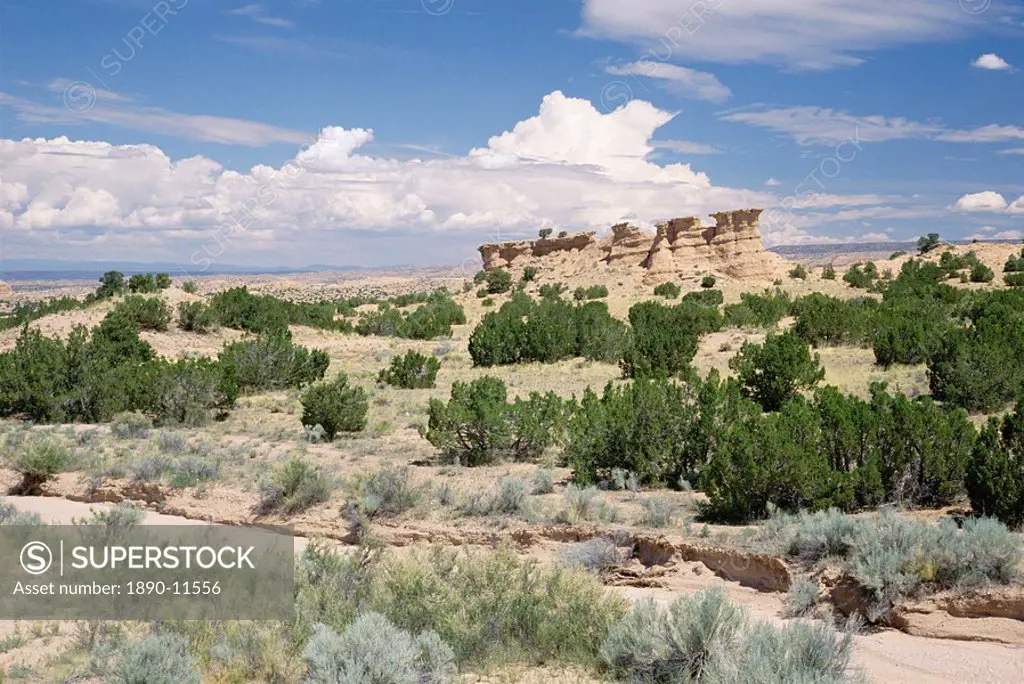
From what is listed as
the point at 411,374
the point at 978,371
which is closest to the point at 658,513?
the point at 978,371

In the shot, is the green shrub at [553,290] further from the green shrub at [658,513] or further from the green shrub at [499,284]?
the green shrub at [658,513]

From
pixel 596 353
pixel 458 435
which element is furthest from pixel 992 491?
pixel 596 353

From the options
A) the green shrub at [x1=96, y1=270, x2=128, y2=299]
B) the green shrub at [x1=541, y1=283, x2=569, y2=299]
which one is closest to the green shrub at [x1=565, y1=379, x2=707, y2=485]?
the green shrub at [x1=96, y1=270, x2=128, y2=299]

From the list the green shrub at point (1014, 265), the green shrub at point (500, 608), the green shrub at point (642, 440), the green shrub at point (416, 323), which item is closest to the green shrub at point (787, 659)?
the green shrub at point (500, 608)

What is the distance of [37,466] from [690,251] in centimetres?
4557

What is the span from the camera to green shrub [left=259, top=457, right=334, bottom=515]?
431 inches

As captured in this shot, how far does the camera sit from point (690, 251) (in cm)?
5303

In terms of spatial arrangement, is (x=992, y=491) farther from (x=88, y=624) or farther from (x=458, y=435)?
(x=88, y=624)

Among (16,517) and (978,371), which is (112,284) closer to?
(16,517)

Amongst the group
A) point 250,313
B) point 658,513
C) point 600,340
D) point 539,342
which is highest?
point 250,313

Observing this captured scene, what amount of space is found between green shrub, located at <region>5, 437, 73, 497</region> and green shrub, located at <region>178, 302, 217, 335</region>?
20.3 metres

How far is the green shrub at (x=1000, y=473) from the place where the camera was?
8.20m

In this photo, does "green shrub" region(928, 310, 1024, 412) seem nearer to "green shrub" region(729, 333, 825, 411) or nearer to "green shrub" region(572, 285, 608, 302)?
"green shrub" region(729, 333, 825, 411)

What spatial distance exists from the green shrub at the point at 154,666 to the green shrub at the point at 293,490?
18.5ft
